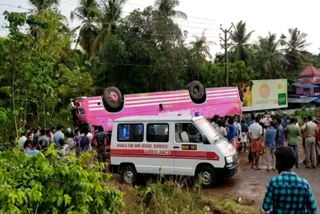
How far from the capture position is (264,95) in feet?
99.4

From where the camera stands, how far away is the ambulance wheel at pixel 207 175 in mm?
9023

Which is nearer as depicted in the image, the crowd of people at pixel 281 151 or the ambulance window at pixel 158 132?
the crowd of people at pixel 281 151

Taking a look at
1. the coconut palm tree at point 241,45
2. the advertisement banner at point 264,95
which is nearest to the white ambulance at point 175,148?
the advertisement banner at point 264,95

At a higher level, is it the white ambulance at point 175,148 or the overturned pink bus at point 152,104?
the overturned pink bus at point 152,104

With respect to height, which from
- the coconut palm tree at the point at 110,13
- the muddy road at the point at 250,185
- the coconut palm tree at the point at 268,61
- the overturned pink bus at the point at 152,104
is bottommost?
the muddy road at the point at 250,185

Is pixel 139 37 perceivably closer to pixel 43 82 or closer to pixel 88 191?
pixel 43 82

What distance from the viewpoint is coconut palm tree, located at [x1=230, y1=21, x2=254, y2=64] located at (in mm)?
37906

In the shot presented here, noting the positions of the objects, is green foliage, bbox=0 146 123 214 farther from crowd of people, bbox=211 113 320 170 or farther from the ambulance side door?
crowd of people, bbox=211 113 320 170

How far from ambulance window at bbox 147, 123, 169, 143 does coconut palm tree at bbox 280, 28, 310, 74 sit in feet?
121

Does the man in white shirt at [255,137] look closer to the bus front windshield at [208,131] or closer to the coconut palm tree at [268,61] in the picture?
the bus front windshield at [208,131]

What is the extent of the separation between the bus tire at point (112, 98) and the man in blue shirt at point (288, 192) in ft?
34.6

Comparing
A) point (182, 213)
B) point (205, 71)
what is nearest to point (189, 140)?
point (182, 213)

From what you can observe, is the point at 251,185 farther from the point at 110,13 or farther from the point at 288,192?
the point at 110,13

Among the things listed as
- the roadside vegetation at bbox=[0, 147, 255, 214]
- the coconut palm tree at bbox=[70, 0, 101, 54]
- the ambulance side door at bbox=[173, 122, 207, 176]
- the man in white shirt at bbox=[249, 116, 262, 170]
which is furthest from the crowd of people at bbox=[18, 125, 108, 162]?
the coconut palm tree at bbox=[70, 0, 101, 54]
